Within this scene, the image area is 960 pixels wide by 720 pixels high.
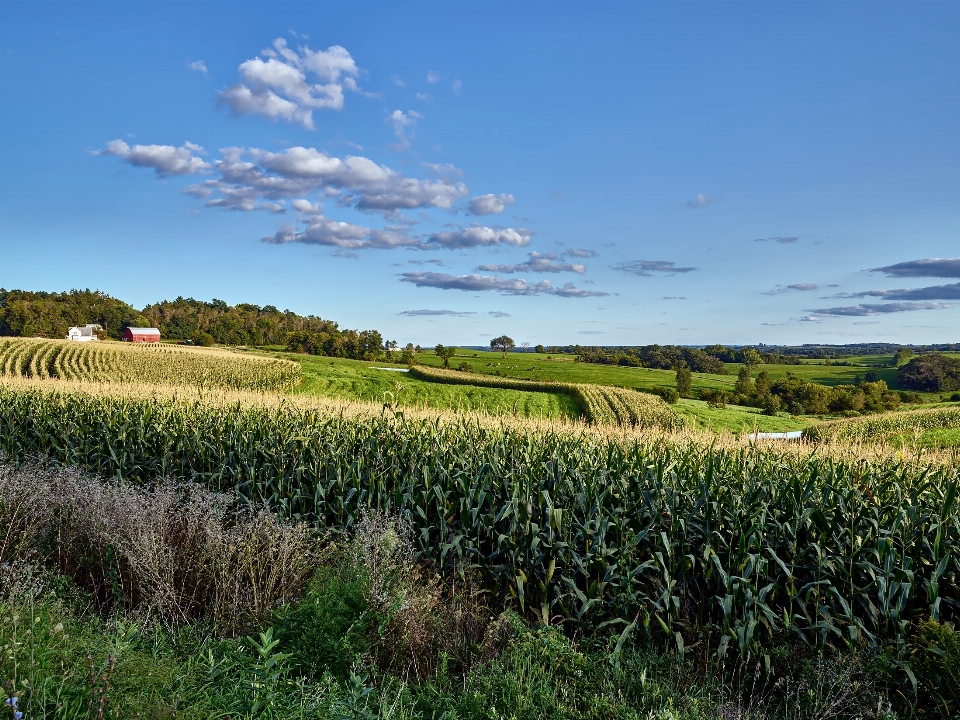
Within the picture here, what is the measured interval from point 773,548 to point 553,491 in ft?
8.23

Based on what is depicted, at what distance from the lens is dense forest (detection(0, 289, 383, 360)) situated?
87938 mm

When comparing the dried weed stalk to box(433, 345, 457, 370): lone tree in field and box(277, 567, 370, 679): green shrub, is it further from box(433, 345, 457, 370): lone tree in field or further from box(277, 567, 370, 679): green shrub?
box(433, 345, 457, 370): lone tree in field

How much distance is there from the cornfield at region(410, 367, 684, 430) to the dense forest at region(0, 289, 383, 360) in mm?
35919

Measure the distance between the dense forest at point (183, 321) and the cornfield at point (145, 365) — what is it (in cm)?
3463

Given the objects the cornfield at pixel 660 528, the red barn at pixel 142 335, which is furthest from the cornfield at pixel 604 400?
the red barn at pixel 142 335

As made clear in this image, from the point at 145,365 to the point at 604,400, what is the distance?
111 ft

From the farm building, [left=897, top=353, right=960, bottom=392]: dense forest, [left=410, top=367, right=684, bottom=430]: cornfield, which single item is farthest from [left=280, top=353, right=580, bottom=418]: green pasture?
the farm building

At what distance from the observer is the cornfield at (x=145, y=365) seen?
137 ft

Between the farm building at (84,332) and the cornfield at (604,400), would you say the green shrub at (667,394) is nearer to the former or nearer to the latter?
the cornfield at (604,400)

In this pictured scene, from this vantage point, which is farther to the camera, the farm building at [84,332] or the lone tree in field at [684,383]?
the farm building at [84,332]

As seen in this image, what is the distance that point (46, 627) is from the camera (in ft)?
14.6

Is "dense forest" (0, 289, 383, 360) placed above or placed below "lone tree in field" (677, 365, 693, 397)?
above

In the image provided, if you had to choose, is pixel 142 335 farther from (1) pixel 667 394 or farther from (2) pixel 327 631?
(2) pixel 327 631

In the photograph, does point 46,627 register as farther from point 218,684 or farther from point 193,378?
point 193,378
